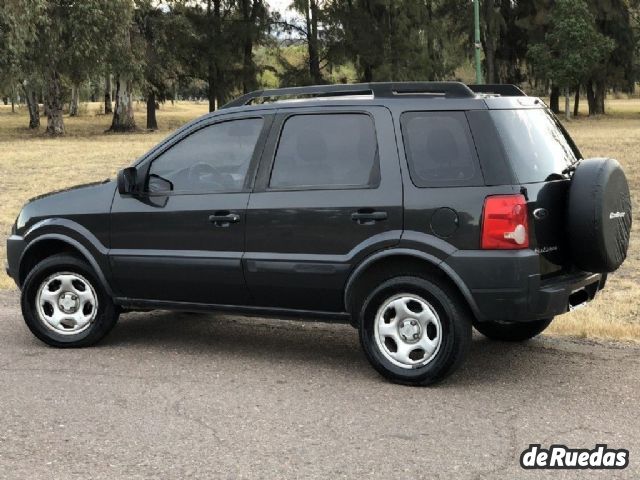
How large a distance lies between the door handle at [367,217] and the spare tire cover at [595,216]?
1.14m

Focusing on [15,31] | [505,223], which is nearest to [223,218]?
[505,223]

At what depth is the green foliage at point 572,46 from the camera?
52.2 metres

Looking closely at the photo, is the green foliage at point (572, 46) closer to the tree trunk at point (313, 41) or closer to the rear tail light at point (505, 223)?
the tree trunk at point (313, 41)

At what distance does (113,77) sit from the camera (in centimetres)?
4434

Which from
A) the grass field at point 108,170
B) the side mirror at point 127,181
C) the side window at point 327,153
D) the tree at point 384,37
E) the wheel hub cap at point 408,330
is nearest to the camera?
the wheel hub cap at point 408,330

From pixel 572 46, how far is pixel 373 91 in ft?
165

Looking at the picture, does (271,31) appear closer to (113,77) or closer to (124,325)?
(113,77)

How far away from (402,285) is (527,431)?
120cm

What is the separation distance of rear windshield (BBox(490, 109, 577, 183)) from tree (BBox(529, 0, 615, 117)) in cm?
4914

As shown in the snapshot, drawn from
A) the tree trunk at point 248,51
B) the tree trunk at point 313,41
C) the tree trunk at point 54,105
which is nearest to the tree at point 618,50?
the tree trunk at point 313,41

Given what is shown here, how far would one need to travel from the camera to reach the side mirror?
618 cm

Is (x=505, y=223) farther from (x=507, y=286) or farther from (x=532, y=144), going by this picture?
(x=532, y=144)

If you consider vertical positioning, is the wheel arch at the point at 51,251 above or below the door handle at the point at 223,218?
below

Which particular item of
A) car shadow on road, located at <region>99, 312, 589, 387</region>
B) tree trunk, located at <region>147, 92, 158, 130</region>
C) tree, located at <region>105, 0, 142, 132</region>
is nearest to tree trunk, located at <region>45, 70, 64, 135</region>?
tree, located at <region>105, 0, 142, 132</region>
